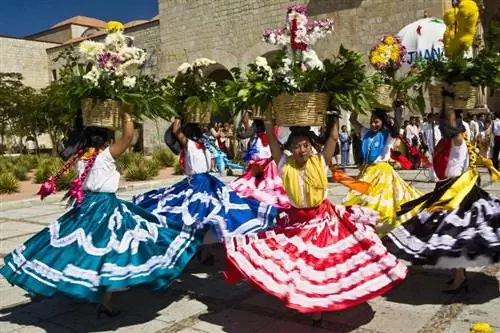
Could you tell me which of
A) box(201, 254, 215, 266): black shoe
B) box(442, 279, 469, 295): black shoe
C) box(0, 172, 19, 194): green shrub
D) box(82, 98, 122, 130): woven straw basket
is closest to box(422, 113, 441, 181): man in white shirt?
box(442, 279, 469, 295): black shoe

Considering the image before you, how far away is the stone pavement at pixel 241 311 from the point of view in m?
4.26

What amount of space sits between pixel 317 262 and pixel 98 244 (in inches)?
68.7

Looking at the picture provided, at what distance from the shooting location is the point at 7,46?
4334cm

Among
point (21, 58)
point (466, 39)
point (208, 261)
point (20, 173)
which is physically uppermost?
point (21, 58)

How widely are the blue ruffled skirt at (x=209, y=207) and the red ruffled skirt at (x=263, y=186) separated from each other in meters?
0.17

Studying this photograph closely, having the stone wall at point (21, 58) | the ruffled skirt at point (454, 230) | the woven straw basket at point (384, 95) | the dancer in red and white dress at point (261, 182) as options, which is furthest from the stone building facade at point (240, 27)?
the stone wall at point (21, 58)

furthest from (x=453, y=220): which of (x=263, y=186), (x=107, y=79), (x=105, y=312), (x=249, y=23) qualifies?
(x=249, y=23)

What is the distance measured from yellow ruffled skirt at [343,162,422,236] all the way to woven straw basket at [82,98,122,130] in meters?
3.03

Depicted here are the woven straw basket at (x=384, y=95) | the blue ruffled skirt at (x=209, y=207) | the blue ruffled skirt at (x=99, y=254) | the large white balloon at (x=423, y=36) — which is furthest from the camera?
the large white balloon at (x=423, y=36)

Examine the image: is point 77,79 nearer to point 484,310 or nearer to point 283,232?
point 283,232

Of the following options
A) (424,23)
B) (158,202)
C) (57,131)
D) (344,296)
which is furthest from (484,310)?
(57,131)

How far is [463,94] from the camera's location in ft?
15.8

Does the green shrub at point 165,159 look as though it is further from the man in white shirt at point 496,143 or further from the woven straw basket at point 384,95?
the woven straw basket at point 384,95

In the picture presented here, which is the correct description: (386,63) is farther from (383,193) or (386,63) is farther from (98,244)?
(98,244)
